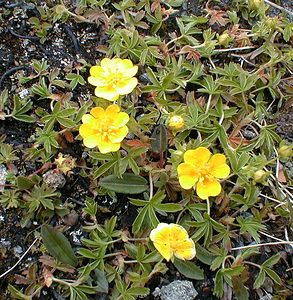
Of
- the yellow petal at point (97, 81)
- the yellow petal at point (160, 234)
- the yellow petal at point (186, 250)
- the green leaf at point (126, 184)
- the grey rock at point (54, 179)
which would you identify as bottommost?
the grey rock at point (54, 179)

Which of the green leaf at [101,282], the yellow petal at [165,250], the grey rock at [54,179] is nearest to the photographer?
the yellow petal at [165,250]

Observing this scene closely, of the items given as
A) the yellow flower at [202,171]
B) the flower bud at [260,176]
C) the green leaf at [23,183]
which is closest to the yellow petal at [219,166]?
the yellow flower at [202,171]

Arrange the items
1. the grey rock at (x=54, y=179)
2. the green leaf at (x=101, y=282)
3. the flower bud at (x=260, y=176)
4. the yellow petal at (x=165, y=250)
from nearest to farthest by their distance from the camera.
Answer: the yellow petal at (x=165, y=250)
the green leaf at (x=101, y=282)
the flower bud at (x=260, y=176)
the grey rock at (x=54, y=179)

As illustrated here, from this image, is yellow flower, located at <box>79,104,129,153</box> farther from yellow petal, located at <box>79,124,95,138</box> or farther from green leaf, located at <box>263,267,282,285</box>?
green leaf, located at <box>263,267,282,285</box>

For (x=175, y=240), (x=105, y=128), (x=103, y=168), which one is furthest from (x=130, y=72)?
(x=175, y=240)

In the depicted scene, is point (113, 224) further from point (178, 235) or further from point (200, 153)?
point (200, 153)

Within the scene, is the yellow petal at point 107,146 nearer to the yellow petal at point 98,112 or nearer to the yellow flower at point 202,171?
the yellow petal at point 98,112
